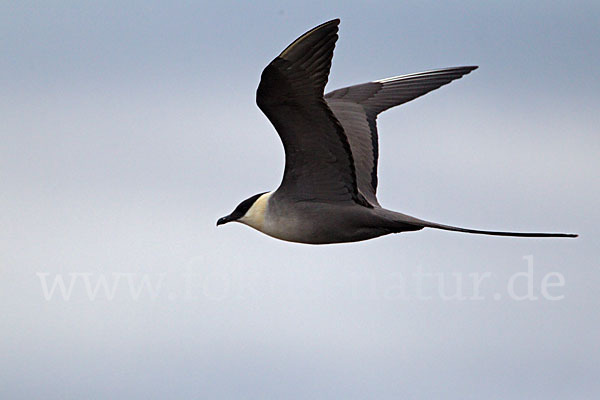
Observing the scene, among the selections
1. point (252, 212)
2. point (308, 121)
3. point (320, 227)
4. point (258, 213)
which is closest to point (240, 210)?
point (252, 212)

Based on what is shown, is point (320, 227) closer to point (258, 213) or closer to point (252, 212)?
point (258, 213)

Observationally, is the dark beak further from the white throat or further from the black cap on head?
the white throat

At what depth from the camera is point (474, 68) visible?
566 inches

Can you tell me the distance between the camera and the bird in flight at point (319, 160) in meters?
10.8

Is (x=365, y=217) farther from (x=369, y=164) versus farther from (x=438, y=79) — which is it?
(x=438, y=79)

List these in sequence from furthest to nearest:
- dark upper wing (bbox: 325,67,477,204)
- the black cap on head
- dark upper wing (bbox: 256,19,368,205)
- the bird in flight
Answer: dark upper wing (bbox: 325,67,477,204) → the black cap on head → the bird in flight → dark upper wing (bbox: 256,19,368,205)

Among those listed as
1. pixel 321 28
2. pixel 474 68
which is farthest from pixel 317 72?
pixel 474 68

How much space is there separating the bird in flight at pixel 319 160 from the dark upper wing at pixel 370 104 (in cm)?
1

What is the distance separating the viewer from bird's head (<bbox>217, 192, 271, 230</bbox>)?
12.7m

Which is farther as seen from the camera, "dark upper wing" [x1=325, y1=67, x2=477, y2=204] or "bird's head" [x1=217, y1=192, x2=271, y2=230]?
"dark upper wing" [x1=325, y1=67, x2=477, y2=204]

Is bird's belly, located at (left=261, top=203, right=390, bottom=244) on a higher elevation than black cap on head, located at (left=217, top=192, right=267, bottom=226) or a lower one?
lower

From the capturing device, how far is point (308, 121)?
37.3 feet

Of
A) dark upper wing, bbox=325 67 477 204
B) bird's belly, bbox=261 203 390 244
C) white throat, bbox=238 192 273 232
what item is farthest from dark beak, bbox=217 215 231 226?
dark upper wing, bbox=325 67 477 204

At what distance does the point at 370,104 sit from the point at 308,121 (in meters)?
3.04
